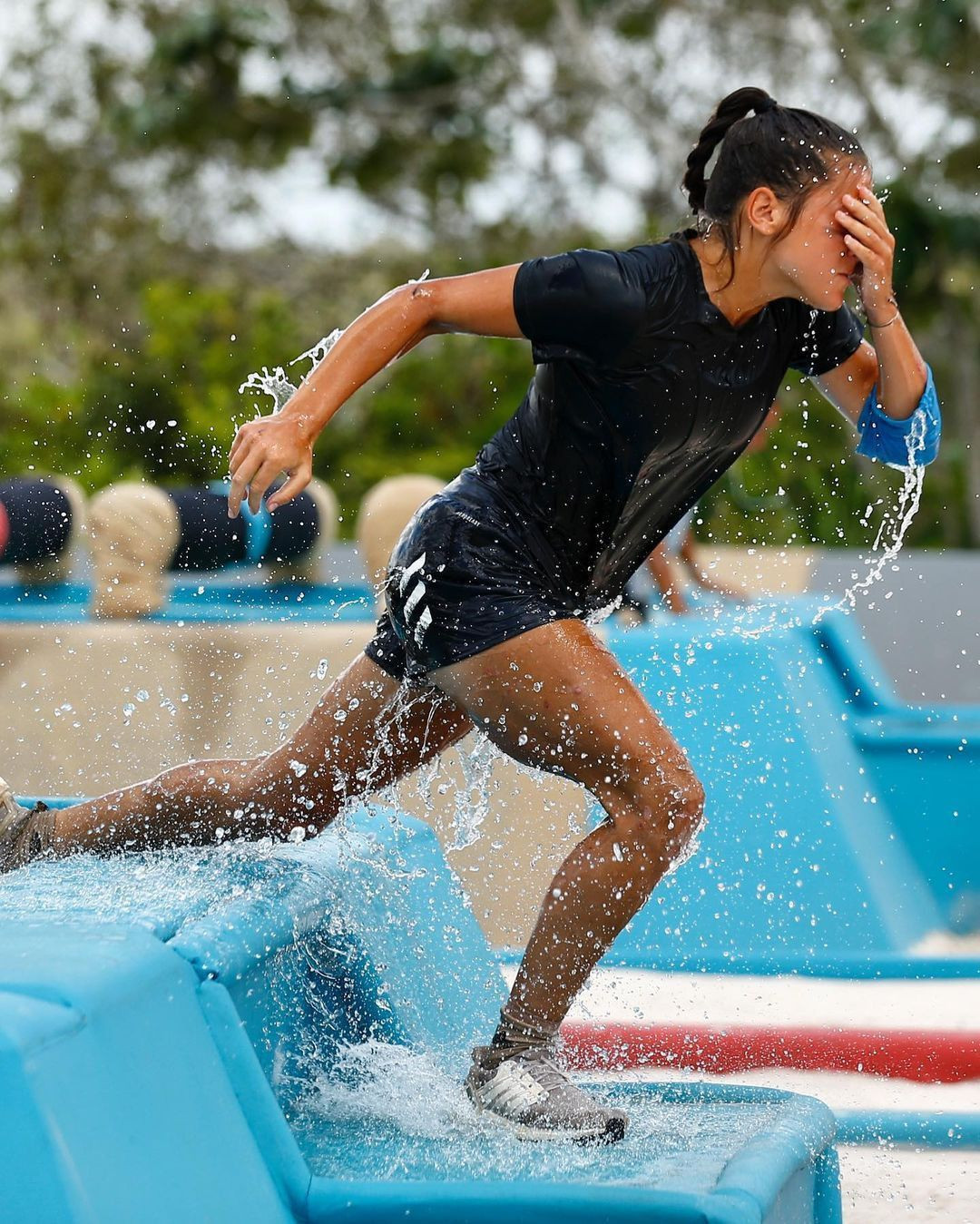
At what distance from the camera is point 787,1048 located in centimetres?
333

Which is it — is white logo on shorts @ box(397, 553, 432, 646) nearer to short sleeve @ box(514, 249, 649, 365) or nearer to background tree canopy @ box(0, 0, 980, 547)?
short sleeve @ box(514, 249, 649, 365)

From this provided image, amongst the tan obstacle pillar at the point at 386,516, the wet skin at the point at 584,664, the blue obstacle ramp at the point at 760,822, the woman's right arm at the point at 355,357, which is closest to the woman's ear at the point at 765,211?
the wet skin at the point at 584,664

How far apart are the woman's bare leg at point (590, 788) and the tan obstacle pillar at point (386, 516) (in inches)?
100

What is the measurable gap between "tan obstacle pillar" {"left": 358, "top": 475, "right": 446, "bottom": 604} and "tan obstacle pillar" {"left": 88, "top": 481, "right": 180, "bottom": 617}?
2.32 feet

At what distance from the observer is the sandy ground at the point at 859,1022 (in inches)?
111

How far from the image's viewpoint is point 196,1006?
1932 mm

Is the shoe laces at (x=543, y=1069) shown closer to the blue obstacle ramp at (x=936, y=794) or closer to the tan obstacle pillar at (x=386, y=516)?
the tan obstacle pillar at (x=386, y=516)

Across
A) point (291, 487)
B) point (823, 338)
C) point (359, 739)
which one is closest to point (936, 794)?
point (823, 338)

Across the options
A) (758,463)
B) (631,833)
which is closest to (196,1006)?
(631,833)

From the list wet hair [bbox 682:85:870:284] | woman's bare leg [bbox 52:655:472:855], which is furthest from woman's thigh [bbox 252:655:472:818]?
wet hair [bbox 682:85:870:284]

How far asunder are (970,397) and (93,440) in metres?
8.00

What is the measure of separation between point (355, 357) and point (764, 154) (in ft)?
2.27

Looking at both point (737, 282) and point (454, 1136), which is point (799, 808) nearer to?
point (737, 282)

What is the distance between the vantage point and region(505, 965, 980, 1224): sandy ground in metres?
2.82
